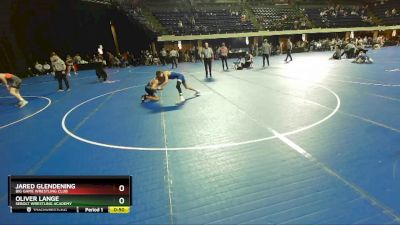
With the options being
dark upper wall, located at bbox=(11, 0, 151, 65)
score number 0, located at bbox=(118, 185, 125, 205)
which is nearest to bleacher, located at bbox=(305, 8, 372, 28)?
dark upper wall, located at bbox=(11, 0, 151, 65)

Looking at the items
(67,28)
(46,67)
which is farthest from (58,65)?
(67,28)

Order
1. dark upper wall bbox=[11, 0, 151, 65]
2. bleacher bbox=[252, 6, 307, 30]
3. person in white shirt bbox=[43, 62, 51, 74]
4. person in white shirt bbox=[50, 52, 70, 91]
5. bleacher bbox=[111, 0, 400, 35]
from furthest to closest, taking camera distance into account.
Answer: bleacher bbox=[252, 6, 307, 30] → bleacher bbox=[111, 0, 400, 35] → person in white shirt bbox=[43, 62, 51, 74] → dark upper wall bbox=[11, 0, 151, 65] → person in white shirt bbox=[50, 52, 70, 91]

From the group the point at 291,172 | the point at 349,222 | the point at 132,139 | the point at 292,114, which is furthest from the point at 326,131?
the point at 132,139

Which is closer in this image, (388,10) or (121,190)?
(121,190)

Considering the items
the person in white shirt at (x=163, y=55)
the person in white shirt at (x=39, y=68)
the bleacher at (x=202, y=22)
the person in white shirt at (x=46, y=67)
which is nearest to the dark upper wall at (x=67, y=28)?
the person in white shirt at (x=46, y=67)

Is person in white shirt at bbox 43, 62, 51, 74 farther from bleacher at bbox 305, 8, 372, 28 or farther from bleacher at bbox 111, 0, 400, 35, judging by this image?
bleacher at bbox 305, 8, 372, 28

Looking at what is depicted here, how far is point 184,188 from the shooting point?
445 cm

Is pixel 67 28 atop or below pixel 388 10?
below

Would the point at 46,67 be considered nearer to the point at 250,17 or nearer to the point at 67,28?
the point at 67,28

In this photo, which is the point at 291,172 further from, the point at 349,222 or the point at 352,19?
the point at 352,19
